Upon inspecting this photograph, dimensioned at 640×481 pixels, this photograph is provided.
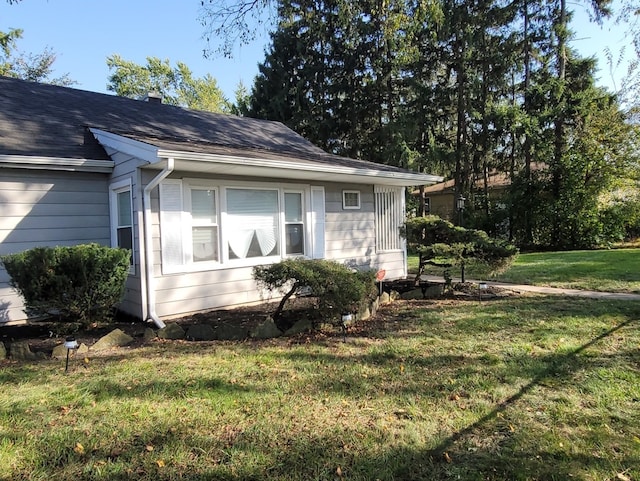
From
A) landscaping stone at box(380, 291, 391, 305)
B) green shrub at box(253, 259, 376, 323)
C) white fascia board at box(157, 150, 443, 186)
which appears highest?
white fascia board at box(157, 150, 443, 186)

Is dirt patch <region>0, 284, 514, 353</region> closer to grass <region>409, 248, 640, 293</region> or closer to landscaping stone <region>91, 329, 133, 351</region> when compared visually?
landscaping stone <region>91, 329, 133, 351</region>

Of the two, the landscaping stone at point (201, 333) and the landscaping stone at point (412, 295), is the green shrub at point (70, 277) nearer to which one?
the landscaping stone at point (201, 333)

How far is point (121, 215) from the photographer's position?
617 cm

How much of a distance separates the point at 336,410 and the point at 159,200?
13.3 feet

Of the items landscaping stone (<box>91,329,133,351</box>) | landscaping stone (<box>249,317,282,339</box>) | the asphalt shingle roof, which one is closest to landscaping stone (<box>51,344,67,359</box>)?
landscaping stone (<box>91,329,133,351</box>)

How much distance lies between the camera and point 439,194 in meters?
27.3

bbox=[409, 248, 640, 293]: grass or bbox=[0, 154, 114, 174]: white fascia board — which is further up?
bbox=[0, 154, 114, 174]: white fascia board

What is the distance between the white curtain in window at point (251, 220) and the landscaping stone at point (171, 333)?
1.78 m

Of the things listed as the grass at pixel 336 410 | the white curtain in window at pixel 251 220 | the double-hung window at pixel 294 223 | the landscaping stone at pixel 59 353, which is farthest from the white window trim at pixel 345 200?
the landscaping stone at pixel 59 353

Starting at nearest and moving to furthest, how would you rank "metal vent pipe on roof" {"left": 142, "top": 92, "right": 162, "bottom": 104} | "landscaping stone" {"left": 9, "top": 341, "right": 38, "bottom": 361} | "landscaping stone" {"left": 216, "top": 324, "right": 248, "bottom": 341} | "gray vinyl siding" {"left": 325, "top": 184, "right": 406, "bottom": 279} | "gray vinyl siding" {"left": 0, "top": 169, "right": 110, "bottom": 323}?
"landscaping stone" {"left": 9, "top": 341, "right": 38, "bottom": 361}, "landscaping stone" {"left": 216, "top": 324, "right": 248, "bottom": 341}, "gray vinyl siding" {"left": 0, "top": 169, "right": 110, "bottom": 323}, "gray vinyl siding" {"left": 325, "top": 184, "right": 406, "bottom": 279}, "metal vent pipe on roof" {"left": 142, "top": 92, "right": 162, "bottom": 104}

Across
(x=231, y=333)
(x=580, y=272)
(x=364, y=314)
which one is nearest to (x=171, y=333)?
(x=231, y=333)

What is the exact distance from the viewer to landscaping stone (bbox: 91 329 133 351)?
4461mm

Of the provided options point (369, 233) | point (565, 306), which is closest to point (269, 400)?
point (565, 306)

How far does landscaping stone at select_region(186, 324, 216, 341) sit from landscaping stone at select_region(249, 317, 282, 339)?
498mm
